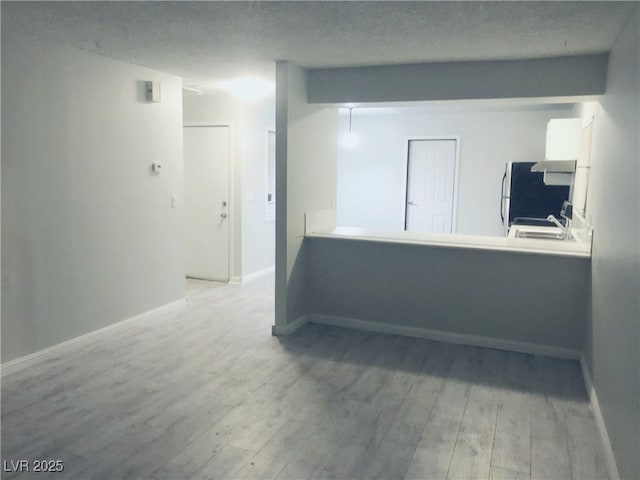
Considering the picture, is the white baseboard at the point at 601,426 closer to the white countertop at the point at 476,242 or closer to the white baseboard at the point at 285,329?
the white countertop at the point at 476,242

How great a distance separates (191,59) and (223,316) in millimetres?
2310

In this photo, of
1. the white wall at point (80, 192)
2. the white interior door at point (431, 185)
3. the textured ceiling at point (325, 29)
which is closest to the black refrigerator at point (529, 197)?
the white interior door at point (431, 185)

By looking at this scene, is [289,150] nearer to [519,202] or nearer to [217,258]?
[217,258]

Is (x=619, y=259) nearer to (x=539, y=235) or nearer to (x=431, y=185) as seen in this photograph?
(x=539, y=235)

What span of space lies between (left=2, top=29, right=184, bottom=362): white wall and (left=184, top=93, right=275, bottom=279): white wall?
113 centimetres

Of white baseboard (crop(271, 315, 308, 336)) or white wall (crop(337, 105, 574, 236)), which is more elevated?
white wall (crop(337, 105, 574, 236))

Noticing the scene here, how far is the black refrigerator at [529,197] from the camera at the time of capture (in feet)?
19.7

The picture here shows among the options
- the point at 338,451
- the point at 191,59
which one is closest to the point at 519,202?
the point at 191,59

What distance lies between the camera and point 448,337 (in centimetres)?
421

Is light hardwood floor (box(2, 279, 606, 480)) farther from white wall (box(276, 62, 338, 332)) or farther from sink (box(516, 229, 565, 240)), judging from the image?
sink (box(516, 229, 565, 240))

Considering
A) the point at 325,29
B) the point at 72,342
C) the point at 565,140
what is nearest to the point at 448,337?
the point at 565,140

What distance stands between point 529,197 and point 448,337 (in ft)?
9.40

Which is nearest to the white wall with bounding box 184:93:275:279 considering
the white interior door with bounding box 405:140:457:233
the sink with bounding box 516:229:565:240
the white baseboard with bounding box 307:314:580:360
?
the white baseboard with bounding box 307:314:580:360

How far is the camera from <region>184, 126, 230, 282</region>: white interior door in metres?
6.09
